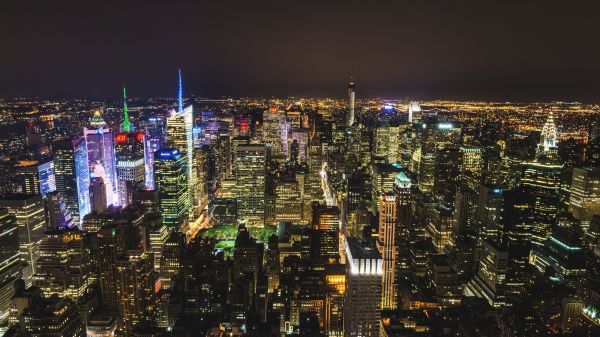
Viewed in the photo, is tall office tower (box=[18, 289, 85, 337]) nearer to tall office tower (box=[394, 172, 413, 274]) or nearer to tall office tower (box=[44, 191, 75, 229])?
tall office tower (box=[44, 191, 75, 229])

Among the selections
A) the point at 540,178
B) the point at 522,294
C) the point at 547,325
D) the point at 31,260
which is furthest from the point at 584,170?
the point at 31,260

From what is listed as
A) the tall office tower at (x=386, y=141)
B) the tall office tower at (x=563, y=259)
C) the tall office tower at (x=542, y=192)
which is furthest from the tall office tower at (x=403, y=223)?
the tall office tower at (x=386, y=141)

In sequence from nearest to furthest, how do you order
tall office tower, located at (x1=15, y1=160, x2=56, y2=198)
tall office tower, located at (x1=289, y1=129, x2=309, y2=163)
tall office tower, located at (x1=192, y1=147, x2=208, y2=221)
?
1. tall office tower, located at (x1=15, y1=160, x2=56, y2=198)
2. tall office tower, located at (x1=192, y1=147, x2=208, y2=221)
3. tall office tower, located at (x1=289, y1=129, x2=309, y2=163)

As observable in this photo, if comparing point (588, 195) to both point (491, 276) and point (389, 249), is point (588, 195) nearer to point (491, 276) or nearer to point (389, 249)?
point (491, 276)

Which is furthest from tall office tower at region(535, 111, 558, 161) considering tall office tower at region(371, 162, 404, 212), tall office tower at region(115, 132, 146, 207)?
tall office tower at region(115, 132, 146, 207)

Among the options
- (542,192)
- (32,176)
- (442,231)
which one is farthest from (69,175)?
(542,192)

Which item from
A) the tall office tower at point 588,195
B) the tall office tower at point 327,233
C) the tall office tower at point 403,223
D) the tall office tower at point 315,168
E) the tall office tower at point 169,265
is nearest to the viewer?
the tall office tower at point 403,223

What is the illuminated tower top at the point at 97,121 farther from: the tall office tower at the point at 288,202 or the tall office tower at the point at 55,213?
the tall office tower at the point at 288,202
